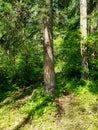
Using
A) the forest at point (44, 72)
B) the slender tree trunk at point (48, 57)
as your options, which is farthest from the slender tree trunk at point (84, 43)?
the slender tree trunk at point (48, 57)

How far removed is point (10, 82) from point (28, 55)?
6.30 ft

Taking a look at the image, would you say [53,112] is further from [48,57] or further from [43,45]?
[43,45]

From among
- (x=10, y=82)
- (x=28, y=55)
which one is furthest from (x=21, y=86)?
(x=28, y=55)

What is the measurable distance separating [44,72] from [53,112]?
212cm

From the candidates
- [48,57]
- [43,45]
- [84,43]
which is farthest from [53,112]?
[84,43]

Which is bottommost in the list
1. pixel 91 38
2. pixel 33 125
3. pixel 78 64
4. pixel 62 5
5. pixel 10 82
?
pixel 33 125

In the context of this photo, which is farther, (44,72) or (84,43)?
(84,43)

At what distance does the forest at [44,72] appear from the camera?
29.1ft

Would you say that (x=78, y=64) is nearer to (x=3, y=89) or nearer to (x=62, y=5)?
(x=3, y=89)

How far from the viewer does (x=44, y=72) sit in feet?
34.5

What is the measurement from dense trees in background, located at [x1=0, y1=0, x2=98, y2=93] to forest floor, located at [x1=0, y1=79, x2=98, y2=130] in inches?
35.5

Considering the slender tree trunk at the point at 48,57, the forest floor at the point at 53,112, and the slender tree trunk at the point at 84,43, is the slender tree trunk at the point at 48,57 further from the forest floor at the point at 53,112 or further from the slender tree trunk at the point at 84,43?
the slender tree trunk at the point at 84,43

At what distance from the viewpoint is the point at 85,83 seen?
11.6m

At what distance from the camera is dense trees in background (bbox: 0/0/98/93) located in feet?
32.1
